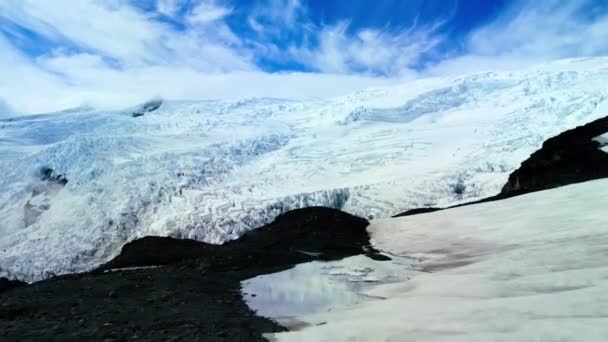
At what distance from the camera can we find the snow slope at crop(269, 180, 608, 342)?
3.88 m

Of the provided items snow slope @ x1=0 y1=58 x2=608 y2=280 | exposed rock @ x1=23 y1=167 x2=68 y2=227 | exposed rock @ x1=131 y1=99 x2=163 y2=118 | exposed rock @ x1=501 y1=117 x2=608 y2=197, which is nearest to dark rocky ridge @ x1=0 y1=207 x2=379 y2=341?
exposed rock @ x1=501 y1=117 x2=608 y2=197

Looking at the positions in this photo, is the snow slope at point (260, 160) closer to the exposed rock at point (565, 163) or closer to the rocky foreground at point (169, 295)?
the exposed rock at point (565, 163)

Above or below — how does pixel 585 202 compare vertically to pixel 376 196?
below

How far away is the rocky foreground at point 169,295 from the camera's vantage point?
4805mm

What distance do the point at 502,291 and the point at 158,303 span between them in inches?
165

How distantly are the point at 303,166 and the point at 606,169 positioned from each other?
683 inches

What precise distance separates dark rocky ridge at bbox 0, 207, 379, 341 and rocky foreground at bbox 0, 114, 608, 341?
0.01 metres

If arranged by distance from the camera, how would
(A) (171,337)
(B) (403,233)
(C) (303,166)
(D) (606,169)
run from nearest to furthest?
1. (A) (171,337)
2. (B) (403,233)
3. (D) (606,169)
4. (C) (303,166)

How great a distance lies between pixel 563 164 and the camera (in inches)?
726

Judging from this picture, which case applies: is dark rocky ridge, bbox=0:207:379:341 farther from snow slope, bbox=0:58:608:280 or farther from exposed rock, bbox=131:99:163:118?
exposed rock, bbox=131:99:163:118

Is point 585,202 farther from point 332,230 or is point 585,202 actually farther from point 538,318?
point 538,318

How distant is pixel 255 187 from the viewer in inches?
1080

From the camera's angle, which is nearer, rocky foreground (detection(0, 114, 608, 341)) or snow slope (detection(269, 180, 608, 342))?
snow slope (detection(269, 180, 608, 342))

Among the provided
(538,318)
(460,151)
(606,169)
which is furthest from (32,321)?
(460,151)
